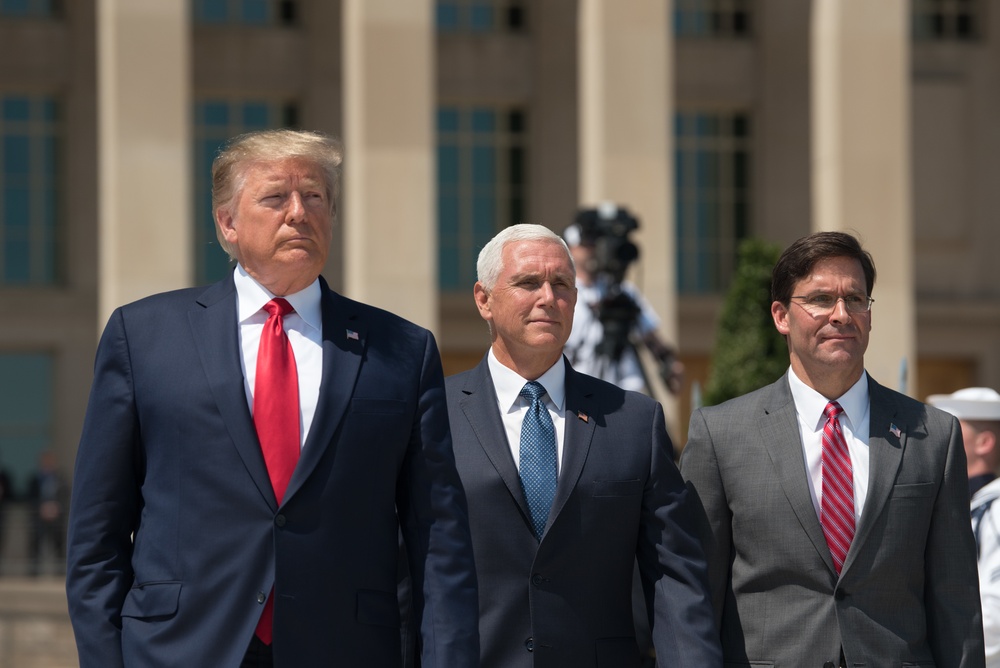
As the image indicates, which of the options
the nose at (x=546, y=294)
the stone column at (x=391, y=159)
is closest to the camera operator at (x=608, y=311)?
the nose at (x=546, y=294)

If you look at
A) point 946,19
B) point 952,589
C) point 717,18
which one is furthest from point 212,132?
point 952,589

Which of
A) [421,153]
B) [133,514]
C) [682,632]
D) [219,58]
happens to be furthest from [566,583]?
[219,58]

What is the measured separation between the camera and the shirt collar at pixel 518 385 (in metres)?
5.43

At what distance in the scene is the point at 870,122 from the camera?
25969 mm

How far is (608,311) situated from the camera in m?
11.5

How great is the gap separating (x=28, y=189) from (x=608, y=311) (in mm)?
21631

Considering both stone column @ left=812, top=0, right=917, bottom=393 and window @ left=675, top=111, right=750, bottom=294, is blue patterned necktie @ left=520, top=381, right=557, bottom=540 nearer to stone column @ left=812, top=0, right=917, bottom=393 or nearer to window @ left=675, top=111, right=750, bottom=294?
stone column @ left=812, top=0, right=917, bottom=393

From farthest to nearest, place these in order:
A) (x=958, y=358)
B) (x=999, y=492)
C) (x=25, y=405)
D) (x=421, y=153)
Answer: (x=958, y=358) → (x=25, y=405) → (x=421, y=153) → (x=999, y=492)

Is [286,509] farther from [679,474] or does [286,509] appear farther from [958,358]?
[958,358]

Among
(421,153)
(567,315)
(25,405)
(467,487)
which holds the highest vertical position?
(421,153)

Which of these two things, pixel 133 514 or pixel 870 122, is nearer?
pixel 133 514

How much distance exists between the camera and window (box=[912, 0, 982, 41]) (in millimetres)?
33094

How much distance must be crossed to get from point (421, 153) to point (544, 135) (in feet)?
24.5

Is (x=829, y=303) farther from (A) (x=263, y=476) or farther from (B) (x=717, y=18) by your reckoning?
(B) (x=717, y=18)
